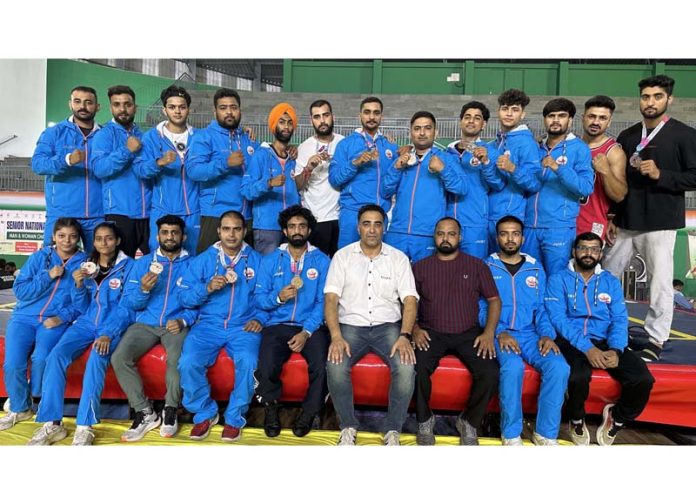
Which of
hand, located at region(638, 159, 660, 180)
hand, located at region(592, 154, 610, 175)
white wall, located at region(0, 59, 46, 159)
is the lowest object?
hand, located at region(638, 159, 660, 180)

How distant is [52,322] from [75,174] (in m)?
1.43

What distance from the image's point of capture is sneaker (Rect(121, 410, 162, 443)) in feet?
11.3

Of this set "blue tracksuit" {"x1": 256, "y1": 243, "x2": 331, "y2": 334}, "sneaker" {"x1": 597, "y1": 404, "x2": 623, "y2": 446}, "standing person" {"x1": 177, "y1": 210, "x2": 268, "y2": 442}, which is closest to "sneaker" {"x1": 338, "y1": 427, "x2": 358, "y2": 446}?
"standing person" {"x1": 177, "y1": 210, "x2": 268, "y2": 442}

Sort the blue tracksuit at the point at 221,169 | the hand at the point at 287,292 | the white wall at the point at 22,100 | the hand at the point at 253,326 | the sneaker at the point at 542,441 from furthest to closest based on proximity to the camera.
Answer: the white wall at the point at 22,100 < the blue tracksuit at the point at 221,169 < the hand at the point at 253,326 < the hand at the point at 287,292 < the sneaker at the point at 542,441

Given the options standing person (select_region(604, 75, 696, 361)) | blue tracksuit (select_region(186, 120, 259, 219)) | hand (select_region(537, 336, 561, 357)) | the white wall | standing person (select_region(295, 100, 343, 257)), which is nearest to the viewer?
hand (select_region(537, 336, 561, 357))

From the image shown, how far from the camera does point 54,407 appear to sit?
11.2 ft

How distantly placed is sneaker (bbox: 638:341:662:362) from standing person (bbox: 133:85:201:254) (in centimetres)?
Result: 397

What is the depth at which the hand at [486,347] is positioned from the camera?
3482 millimetres

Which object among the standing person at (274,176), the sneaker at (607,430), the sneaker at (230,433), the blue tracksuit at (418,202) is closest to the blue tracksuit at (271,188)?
the standing person at (274,176)

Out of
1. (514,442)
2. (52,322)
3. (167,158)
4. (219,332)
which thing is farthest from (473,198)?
(52,322)

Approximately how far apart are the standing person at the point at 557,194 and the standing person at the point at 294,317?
1849 millimetres

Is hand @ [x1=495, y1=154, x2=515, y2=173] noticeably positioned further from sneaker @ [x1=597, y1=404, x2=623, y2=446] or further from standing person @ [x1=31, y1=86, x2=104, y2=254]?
standing person @ [x1=31, y1=86, x2=104, y2=254]

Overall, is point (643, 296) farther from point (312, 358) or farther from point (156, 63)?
point (156, 63)

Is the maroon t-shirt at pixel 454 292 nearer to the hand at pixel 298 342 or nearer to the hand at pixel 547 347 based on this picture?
the hand at pixel 547 347
